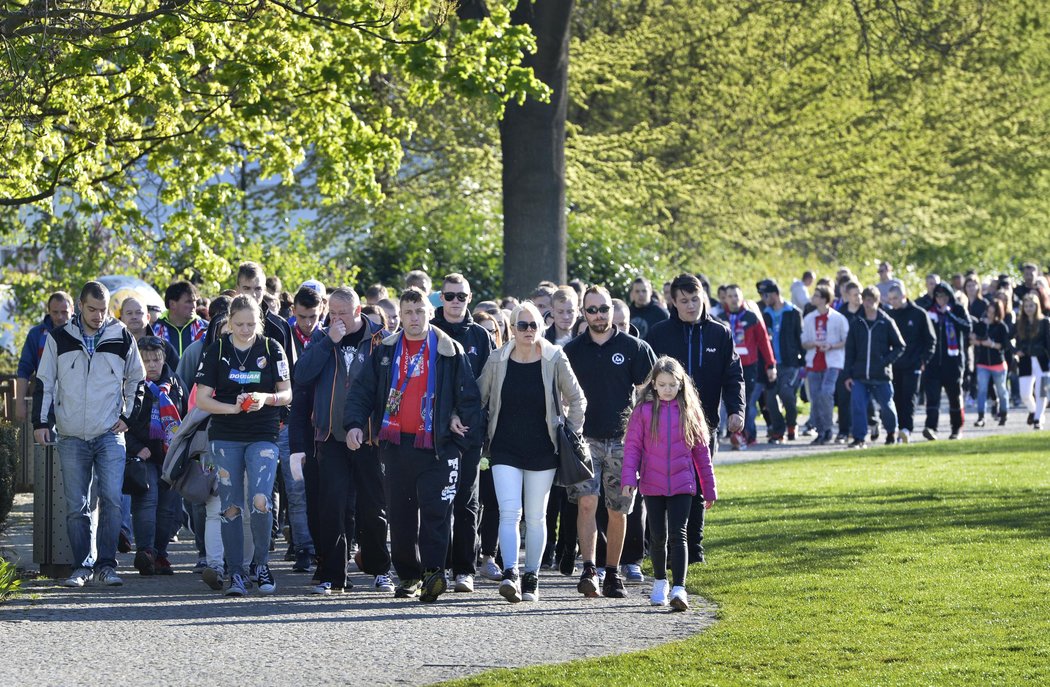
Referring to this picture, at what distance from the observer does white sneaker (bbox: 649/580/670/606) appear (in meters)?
10.7

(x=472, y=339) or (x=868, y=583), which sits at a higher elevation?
(x=472, y=339)

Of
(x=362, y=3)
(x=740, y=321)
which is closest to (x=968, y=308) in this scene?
(x=740, y=321)

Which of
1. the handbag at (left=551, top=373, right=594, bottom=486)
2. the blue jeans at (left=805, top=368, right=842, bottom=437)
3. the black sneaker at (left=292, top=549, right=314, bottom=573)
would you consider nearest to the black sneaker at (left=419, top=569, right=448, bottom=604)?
the handbag at (left=551, top=373, right=594, bottom=486)

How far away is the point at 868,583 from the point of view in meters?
11.1

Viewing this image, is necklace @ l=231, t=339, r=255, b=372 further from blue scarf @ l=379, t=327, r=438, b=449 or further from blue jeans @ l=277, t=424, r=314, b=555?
blue jeans @ l=277, t=424, r=314, b=555

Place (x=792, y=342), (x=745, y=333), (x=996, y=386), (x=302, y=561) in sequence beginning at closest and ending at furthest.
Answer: (x=302, y=561) < (x=745, y=333) < (x=792, y=342) < (x=996, y=386)

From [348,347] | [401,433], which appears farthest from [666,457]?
[348,347]

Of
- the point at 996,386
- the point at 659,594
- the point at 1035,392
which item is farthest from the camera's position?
the point at 996,386

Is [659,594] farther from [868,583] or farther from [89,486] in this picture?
[89,486]

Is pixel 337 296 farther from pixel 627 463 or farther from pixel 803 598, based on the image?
pixel 803 598

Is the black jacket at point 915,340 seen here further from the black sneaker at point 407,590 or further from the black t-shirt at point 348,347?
the black sneaker at point 407,590

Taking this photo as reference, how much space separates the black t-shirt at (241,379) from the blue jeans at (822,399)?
12177mm

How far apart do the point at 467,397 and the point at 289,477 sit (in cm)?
224

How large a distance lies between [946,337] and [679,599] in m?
13.6
